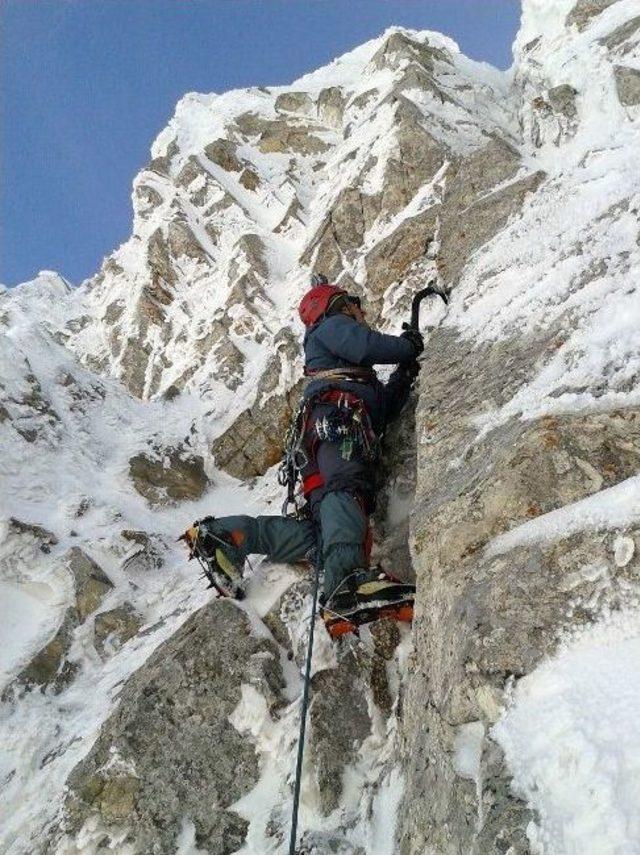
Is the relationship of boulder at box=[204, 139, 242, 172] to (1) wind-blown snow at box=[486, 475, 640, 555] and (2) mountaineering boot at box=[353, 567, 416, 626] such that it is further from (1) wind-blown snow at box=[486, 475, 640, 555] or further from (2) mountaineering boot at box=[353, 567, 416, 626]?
(1) wind-blown snow at box=[486, 475, 640, 555]

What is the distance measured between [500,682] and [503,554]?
0.80 m

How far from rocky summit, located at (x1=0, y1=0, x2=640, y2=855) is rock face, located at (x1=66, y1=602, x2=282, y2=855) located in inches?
0.8

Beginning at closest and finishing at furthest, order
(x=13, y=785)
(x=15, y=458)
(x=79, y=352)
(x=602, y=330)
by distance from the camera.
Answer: (x=602, y=330)
(x=13, y=785)
(x=15, y=458)
(x=79, y=352)

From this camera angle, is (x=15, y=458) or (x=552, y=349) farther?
(x=15, y=458)

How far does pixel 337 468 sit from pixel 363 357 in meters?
1.43

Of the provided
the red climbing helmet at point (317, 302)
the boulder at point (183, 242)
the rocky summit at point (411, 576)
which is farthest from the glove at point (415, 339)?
the boulder at point (183, 242)

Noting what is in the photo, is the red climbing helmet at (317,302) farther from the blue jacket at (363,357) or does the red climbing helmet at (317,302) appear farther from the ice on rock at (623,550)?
the ice on rock at (623,550)

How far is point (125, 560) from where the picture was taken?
31.3 feet

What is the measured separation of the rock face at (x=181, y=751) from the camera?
15.5 feet

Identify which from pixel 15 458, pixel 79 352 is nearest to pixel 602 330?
pixel 15 458

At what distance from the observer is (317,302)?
24.1 ft

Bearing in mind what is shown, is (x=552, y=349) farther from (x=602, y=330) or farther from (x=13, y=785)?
(x=13, y=785)

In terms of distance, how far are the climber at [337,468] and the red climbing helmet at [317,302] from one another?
0.5 inches

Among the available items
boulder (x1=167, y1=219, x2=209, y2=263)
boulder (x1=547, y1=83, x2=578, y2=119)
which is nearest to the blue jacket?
boulder (x1=547, y1=83, x2=578, y2=119)
